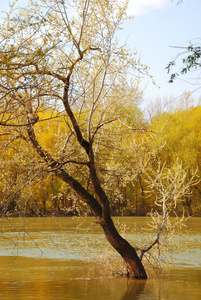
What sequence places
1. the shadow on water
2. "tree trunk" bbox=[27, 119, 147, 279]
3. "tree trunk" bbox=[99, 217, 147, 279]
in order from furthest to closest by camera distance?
"tree trunk" bbox=[99, 217, 147, 279] < "tree trunk" bbox=[27, 119, 147, 279] < the shadow on water

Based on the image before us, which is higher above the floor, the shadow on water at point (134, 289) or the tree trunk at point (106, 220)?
the tree trunk at point (106, 220)

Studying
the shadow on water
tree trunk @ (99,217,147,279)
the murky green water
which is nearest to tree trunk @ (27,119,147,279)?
tree trunk @ (99,217,147,279)

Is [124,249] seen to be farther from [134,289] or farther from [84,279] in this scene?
[84,279]

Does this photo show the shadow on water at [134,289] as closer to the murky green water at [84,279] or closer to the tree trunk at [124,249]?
the murky green water at [84,279]

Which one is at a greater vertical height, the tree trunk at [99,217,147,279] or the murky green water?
the tree trunk at [99,217,147,279]

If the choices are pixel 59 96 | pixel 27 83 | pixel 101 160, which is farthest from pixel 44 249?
pixel 27 83

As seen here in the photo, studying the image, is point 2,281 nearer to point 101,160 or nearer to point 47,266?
point 47,266

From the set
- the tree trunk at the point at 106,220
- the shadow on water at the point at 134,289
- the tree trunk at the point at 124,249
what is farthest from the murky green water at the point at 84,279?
the tree trunk at the point at 106,220

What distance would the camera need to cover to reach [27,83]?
7789 millimetres

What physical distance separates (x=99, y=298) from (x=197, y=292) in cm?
232

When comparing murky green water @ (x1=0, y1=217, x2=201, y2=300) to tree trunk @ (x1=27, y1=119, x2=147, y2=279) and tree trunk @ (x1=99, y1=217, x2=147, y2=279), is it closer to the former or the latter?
tree trunk @ (x1=99, y1=217, x2=147, y2=279)

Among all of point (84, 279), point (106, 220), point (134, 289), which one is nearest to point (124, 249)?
point (106, 220)

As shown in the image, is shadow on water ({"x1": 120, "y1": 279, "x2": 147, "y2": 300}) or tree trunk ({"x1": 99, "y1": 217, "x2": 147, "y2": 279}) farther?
tree trunk ({"x1": 99, "y1": 217, "x2": 147, "y2": 279})

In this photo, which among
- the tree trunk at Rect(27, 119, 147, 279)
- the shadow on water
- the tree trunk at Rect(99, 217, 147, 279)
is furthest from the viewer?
the tree trunk at Rect(99, 217, 147, 279)
